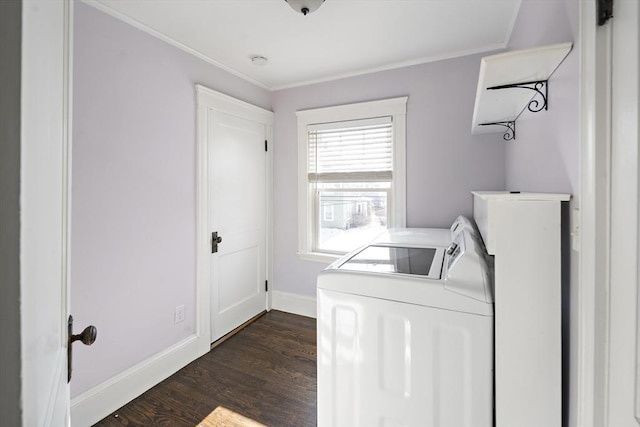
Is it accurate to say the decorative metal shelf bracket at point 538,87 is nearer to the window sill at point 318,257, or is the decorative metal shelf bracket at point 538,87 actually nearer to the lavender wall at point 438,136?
the lavender wall at point 438,136

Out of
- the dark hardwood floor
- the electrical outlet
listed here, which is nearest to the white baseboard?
the dark hardwood floor

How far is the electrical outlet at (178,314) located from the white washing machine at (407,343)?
4.71ft

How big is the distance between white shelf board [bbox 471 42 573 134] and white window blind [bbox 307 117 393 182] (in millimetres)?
1141

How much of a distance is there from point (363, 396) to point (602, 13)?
1.50 metres

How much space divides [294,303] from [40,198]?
3.06 m

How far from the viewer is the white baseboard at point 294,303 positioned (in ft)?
10.6

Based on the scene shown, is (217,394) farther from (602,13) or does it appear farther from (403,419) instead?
(602,13)

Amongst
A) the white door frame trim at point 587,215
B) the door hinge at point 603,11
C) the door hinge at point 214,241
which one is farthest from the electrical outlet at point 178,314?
the door hinge at point 603,11

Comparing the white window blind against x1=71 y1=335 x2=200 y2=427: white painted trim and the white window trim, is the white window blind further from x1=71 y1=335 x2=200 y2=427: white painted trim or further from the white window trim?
x1=71 y1=335 x2=200 y2=427: white painted trim

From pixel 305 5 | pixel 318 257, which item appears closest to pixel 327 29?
pixel 305 5

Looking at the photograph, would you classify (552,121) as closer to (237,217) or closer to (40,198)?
(40,198)

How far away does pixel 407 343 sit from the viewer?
121 centimetres

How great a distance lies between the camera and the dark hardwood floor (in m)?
1.82

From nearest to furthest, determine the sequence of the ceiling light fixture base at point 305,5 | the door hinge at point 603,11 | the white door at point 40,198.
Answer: the white door at point 40,198
the door hinge at point 603,11
the ceiling light fixture base at point 305,5
